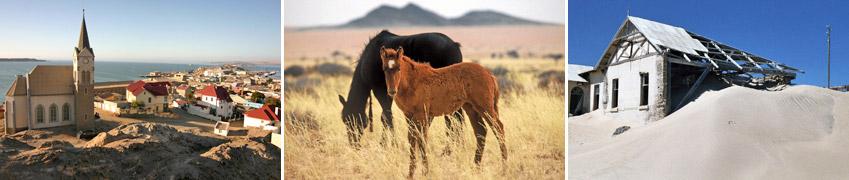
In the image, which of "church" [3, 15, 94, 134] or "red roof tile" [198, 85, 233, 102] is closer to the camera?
"church" [3, 15, 94, 134]

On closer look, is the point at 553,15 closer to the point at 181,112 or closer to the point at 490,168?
the point at 490,168

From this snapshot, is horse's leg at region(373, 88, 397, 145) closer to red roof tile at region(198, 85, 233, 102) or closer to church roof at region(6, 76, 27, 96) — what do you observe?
red roof tile at region(198, 85, 233, 102)

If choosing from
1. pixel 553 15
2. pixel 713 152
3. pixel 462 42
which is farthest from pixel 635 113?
pixel 462 42

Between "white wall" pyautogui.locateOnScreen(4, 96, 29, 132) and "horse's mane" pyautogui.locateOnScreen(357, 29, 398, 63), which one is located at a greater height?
"horse's mane" pyautogui.locateOnScreen(357, 29, 398, 63)

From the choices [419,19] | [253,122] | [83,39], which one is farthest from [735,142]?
[83,39]

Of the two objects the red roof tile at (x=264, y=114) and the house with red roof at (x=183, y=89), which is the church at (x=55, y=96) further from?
the red roof tile at (x=264, y=114)

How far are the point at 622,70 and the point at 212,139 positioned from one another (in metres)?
5.01

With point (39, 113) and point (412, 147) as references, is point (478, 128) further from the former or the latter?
point (39, 113)

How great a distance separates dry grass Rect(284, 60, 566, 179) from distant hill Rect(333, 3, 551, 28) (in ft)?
1.33

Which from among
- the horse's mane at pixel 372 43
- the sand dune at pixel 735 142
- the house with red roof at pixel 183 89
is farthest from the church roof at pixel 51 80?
the sand dune at pixel 735 142

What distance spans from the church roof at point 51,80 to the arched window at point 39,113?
0.15 meters

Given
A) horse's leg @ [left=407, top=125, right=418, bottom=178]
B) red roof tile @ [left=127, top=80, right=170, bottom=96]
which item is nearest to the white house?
horse's leg @ [left=407, top=125, right=418, bottom=178]

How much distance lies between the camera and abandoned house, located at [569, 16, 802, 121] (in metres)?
6.88

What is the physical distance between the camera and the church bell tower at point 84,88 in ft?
19.9
